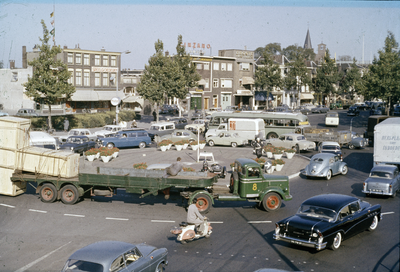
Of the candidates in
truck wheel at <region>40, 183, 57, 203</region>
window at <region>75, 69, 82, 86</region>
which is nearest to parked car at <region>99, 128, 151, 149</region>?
truck wheel at <region>40, 183, 57, 203</region>

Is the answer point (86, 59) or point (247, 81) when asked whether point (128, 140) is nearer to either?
point (86, 59)

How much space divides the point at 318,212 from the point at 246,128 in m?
25.0

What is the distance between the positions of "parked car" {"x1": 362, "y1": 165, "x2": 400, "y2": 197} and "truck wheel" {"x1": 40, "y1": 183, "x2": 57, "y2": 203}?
565 inches

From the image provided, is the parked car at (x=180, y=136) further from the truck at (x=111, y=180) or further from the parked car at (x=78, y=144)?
the truck at (x=111, y=180)

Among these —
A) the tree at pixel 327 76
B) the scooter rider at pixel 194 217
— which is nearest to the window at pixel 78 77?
the scooter rider at pixel 194 217

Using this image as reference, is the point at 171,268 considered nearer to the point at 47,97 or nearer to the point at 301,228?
the point at 301,228

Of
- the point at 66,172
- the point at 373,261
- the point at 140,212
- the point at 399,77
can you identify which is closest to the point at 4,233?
the point at 66,172

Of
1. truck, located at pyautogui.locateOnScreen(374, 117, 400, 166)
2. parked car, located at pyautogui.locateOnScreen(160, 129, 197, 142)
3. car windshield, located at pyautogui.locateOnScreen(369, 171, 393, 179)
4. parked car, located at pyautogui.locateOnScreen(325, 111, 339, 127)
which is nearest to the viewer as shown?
car windshield, located at pyautogui.locateOnScreen(369, 171, 393, 179)

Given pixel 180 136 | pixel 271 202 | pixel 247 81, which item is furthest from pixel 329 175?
pixel 247 81

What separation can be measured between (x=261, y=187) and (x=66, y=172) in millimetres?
8490

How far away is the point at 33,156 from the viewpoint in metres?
17.1

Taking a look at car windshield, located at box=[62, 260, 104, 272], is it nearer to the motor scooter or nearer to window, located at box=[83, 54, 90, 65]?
the motor scooter

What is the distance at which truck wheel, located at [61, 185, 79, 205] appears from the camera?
16.5 meters

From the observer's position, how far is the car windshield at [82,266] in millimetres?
7852
